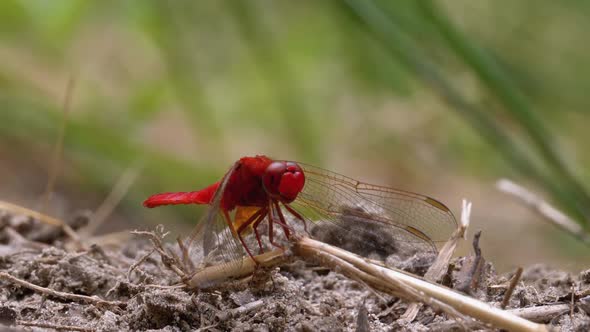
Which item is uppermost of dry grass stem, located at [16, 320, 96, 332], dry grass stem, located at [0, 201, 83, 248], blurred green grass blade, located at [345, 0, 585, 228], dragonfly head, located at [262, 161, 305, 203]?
blurred green grass blade, located at [345, 0, 585, 228]

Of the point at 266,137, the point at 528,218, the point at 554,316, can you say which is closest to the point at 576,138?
the point at 528,218

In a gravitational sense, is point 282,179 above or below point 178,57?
below

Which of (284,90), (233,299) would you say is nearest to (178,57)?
(284,90)

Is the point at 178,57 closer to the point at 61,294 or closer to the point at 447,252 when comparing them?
the point at 61,294

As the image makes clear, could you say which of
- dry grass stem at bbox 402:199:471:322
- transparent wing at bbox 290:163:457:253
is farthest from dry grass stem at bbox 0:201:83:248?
dry grass stem at bbox 402:199:471:322

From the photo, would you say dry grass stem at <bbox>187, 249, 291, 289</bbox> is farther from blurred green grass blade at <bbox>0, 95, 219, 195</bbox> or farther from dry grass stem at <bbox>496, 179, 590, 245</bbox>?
blurred green grass blade at <bbox>0, 95, 219, 195</bbox>

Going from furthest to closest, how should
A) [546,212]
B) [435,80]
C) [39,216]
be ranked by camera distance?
[435,80] < [546,212] < [39,216]
